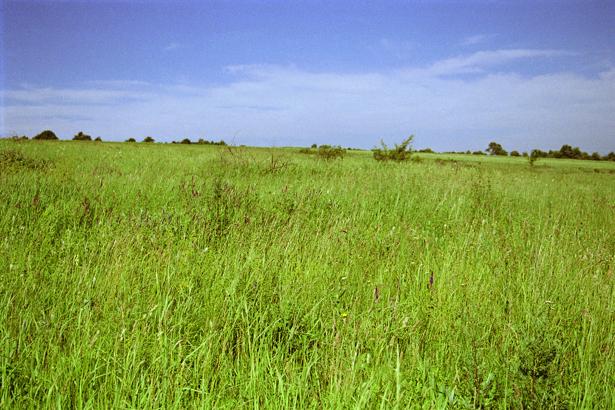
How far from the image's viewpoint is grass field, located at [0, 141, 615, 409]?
155 cm

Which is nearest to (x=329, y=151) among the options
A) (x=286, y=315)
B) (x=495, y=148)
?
(x=286, y=315)

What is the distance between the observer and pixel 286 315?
208 centimetres

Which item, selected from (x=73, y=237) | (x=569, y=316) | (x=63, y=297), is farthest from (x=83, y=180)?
(x=569, y=316)

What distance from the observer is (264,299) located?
2.31 meters

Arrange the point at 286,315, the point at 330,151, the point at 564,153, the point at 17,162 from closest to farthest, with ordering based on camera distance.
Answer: the point at 286,315 < the point at 17,162 < the point at 330,151 < the point at 564,153

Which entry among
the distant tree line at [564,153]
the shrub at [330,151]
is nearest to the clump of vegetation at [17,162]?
the shrub at [330,151]

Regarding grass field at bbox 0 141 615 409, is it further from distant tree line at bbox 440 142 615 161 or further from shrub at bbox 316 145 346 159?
distant tree line at bbox 440 142 615 161

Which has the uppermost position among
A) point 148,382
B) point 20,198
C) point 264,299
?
point 20,198

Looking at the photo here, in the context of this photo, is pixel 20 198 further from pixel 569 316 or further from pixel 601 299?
pixel 601 299

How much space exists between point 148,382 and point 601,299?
298 cm

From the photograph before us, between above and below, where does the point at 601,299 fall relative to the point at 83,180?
below

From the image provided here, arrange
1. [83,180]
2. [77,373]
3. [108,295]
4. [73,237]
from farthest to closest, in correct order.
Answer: [83,180]
[73,237]
[108,295]
[77,373]

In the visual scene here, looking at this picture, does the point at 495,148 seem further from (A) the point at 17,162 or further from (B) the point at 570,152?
(A) the point at 17,162

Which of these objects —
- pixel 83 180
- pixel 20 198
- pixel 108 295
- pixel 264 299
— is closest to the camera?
pixel 108 295
